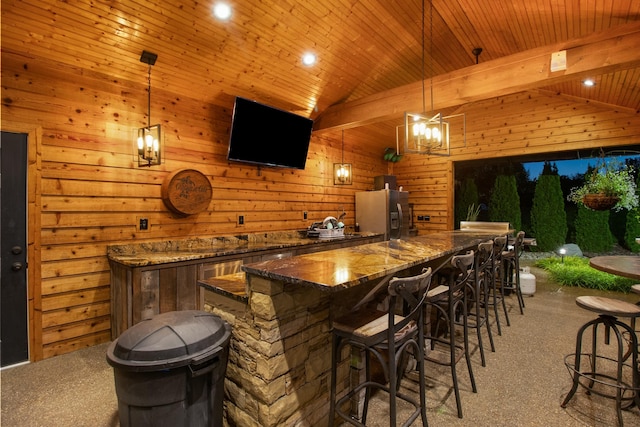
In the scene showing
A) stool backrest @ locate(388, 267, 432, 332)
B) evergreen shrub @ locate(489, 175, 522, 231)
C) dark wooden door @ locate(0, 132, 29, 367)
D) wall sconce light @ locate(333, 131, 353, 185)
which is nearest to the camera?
stool backrest @ locate(388, 267, 432, 332)

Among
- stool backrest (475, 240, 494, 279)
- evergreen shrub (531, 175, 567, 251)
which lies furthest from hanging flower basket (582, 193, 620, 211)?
stool backrest (475, 240, 494, 279)

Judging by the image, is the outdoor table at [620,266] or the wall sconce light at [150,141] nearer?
the outdoor table at [620,266]

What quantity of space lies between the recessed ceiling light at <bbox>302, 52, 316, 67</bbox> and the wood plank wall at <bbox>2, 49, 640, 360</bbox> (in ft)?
3.76

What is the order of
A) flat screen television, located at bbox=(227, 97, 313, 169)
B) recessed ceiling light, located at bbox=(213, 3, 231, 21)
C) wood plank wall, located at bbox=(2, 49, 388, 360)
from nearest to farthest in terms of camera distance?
wood plank wall, located at bbox=(2, 49, 388, 360), recessed ceiling light, located at bbox=(213, 3, 231, 21), flat screen television, located at bbox=(227, 97, 313, 169)

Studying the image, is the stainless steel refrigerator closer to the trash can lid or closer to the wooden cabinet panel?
the wooden cabinet panel

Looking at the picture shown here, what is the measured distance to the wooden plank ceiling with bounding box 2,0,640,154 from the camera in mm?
2781

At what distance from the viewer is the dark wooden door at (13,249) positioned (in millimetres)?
2693

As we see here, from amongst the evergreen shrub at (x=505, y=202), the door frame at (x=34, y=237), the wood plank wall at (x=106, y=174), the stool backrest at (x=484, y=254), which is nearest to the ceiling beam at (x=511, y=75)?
the wood plank wall at (x=106, y=174)

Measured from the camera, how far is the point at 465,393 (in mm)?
2311

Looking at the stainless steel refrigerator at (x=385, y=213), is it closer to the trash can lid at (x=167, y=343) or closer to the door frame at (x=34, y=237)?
the trash can lid at (x=167, y=343)

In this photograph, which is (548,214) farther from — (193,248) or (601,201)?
(193,248)

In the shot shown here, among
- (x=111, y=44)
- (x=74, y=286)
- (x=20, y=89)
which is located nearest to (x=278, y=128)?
(x=111, y=44)

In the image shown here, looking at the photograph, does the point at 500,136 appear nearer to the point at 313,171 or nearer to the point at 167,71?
the point at 313,171

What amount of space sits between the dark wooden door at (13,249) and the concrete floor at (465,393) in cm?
25
